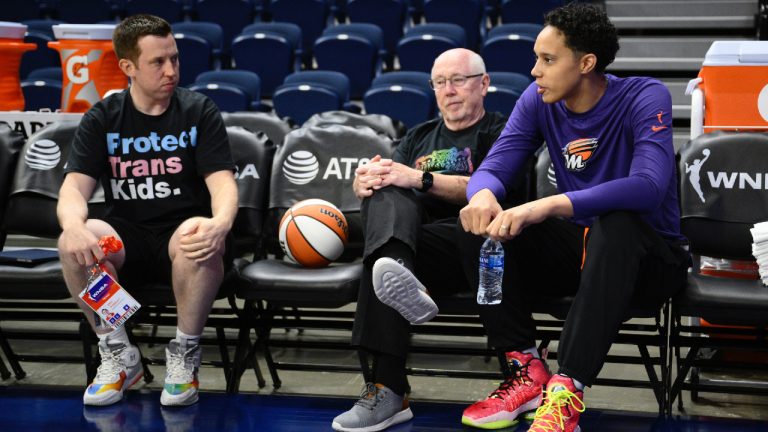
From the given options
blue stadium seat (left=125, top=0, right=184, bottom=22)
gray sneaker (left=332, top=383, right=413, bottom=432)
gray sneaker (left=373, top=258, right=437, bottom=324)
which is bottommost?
gray sneaker (left=332, top=383, right=413, bottom=432)

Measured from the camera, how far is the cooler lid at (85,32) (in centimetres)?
480

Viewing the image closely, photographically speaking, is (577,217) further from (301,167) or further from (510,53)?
(510,53)

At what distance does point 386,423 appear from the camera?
285cm

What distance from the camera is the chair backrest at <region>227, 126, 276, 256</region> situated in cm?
378

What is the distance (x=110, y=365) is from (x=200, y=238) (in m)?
0.57

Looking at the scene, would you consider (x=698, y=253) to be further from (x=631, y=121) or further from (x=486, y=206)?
(x=486, y=206)

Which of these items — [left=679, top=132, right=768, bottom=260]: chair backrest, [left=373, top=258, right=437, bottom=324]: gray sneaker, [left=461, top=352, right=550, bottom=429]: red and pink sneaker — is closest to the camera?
[left=373, top=258, right=437, bottom=324]: gray sneaker

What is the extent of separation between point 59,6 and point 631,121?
720cm

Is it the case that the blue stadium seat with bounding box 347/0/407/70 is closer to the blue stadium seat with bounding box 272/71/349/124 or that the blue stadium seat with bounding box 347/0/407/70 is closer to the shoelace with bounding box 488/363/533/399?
the blue stadium seat with bounding box 272/71/349/124

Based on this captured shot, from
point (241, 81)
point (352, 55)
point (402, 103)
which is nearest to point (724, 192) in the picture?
point (402, 103)

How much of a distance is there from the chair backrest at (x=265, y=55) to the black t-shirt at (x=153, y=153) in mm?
3909

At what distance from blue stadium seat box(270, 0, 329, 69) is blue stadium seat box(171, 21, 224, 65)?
629 mm

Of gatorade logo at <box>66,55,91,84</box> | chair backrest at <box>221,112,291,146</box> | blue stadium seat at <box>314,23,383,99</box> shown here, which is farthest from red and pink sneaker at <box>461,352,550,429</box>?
blue stadium seat at <box>314,23,383,99</box>

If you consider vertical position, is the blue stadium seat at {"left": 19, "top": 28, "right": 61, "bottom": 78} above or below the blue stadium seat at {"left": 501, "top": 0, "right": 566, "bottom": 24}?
below
